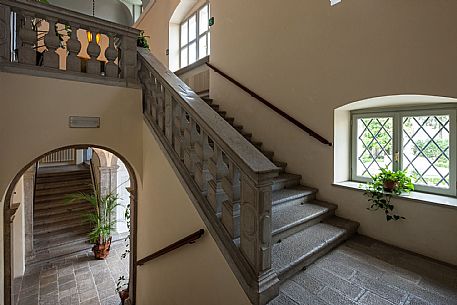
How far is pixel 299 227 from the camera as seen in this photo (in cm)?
221

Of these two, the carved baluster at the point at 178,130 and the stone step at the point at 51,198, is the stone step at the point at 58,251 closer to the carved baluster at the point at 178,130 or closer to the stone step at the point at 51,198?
the stone step at the point at 51,198

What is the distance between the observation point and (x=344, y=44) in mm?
2494

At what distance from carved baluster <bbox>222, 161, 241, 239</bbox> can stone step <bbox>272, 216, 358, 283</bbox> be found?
436mm

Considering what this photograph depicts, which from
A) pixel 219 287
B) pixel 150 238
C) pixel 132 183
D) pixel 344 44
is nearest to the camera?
pixel 219 287

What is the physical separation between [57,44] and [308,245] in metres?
2.91

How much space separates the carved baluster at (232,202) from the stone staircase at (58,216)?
532cm

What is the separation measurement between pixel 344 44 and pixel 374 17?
32 centimetres

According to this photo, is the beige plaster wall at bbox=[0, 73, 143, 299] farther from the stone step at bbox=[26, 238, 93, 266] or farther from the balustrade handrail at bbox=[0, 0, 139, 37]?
the stone step at bbox=[26, 238, 93, 266]

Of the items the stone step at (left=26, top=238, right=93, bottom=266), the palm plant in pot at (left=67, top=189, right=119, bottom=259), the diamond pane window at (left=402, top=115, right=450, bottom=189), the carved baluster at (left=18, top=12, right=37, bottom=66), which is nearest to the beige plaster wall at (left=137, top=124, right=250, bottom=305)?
the carved baluster at (left=18, top=12, right=37, bottom=66)

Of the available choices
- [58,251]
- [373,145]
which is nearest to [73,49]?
[373,145]

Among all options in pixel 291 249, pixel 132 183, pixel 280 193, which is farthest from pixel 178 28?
pixel 291 249

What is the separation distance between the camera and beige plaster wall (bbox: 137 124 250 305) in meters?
1.62

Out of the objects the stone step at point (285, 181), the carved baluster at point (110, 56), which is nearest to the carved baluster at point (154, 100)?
the carved baluster at point (110, 56)

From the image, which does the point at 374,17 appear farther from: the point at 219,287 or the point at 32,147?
the point at 32,147
